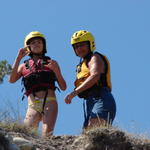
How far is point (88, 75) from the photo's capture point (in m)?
9.71

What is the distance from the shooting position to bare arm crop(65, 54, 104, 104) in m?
9.24

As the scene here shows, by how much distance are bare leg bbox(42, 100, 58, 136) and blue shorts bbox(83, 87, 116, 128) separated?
0.55 meters

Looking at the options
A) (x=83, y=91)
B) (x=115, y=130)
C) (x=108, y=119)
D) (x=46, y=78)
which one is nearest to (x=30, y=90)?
(x=46, y=78)

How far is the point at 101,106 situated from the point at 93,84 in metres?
0.37

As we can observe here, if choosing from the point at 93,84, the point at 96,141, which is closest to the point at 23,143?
the point at 96,141

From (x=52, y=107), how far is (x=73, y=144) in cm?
198

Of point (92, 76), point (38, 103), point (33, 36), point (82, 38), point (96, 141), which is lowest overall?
point (96, 141)

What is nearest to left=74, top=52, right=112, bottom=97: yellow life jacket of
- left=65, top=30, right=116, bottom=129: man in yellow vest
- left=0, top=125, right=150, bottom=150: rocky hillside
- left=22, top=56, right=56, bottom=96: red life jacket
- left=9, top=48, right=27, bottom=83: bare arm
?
left=65, top=30, right=116, bottom=129: man in yellow vest

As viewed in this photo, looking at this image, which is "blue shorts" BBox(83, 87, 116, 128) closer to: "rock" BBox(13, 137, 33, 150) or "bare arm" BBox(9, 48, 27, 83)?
"bare arm" BBox(9, 48, 27, 83)

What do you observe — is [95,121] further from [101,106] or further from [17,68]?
[17,68]

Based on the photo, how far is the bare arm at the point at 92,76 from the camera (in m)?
9.24

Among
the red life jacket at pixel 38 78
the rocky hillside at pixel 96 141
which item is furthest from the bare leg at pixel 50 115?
the rocky hillside at pixel 96 141

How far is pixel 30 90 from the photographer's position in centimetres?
1007

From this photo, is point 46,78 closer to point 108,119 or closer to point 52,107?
point 52,107
